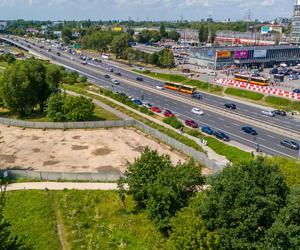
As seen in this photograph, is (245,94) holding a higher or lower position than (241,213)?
lower

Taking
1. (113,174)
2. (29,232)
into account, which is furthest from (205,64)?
(29,232)

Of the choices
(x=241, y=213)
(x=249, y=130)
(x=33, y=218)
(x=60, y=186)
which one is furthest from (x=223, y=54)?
(x=241, y=213)

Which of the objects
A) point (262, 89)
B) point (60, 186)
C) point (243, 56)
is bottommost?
point (60, 186)

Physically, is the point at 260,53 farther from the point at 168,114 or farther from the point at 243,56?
the point at 168,114

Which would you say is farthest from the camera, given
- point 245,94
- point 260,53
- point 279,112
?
point 260,53

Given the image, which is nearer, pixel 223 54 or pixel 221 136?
pixel 221 136

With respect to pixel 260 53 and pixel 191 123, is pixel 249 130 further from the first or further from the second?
pixel 260 53

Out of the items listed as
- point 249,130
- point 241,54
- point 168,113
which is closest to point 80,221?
point 249,130

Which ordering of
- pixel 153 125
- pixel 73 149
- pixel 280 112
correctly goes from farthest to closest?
pixel 280 112 → pixel 153 125 → pixel 73 149

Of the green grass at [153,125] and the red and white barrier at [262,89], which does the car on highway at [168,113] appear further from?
the red and white barrier at [262,89]
